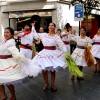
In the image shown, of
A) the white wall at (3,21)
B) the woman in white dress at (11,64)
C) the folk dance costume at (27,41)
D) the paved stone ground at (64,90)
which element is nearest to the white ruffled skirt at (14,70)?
the woman in white dress at (11,64)

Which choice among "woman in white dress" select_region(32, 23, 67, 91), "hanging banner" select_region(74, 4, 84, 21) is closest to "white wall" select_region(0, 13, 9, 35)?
"hanging banner" select_region(74, 4, 84, 21)

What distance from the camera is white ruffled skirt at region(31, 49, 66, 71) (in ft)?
15.6

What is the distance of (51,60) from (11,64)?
1133 millimetres

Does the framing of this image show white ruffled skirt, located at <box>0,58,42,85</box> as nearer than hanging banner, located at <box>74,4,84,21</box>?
Yes

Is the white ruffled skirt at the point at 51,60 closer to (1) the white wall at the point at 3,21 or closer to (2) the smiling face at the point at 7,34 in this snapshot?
(2) the smiling face at the point at 7,34

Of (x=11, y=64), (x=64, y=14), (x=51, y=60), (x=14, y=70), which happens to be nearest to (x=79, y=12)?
(x=51, y=60)

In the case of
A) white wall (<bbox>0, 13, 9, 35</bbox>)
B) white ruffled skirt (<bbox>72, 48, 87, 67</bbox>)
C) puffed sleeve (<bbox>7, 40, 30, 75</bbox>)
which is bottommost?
white ruffled skirt (<bbox>72, 48, 87, 67</bbox>)

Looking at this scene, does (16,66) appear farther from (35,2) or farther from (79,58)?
(35,2)

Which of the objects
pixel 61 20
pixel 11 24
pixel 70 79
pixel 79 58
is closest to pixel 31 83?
pixel 70 79

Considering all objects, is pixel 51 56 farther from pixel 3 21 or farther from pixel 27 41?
pixel 3 21

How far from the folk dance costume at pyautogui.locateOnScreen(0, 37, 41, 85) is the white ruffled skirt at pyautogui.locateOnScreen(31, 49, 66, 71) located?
2.05ft

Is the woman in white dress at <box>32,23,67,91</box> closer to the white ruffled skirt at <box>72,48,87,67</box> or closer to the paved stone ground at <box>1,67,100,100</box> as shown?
the paved stone ground at <box>1,67,100,100</box>

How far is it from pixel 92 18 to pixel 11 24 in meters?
6.66

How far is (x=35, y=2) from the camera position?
48.1 ft
